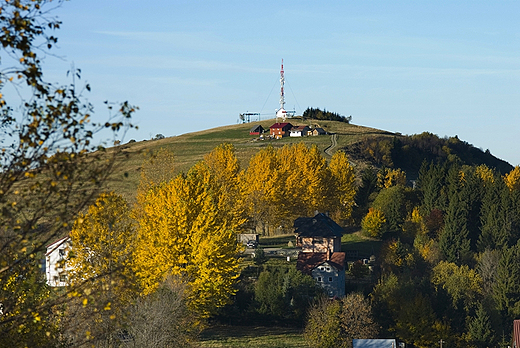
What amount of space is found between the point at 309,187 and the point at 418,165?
50997mm

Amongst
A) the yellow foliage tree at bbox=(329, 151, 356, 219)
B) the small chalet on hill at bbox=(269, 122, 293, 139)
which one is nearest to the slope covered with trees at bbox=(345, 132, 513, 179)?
the small chalet on hill at bbox=(269, 122, 293, 139)

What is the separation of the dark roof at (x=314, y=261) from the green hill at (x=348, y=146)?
157 feet

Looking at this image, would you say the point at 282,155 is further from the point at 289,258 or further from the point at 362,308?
the point at 362,308

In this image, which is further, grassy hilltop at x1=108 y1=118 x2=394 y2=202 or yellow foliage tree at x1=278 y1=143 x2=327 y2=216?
grassy hilltop at x1=108 y1=118 x2=394 y2=202

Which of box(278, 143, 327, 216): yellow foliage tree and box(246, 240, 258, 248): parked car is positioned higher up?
box(278, 143, 327, 216): yellow foliage tree

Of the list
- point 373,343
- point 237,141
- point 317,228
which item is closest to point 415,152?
point 237,141

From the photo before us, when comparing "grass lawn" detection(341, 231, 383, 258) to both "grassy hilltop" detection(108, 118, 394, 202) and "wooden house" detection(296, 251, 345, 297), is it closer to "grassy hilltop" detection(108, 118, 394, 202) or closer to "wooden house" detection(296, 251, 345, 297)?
"wooden house" detection(296, 251, 345, 297)

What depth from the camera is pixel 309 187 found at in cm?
7669

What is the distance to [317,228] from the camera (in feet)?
220

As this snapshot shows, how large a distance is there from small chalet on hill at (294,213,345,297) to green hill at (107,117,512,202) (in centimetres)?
4036

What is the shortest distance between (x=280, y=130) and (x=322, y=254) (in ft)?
243

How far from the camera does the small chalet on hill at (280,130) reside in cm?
13275

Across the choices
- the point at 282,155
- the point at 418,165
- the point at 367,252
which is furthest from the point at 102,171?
the point at 418,165

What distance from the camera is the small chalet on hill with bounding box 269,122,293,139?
133m
